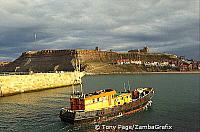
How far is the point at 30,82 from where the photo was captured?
7862 cm

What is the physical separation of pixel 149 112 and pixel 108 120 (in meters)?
9.09

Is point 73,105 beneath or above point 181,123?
above

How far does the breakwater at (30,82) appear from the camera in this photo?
68938 millimetres

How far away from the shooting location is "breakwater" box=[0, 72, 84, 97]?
226 ft

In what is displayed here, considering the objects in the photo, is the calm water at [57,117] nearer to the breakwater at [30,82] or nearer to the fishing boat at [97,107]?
the fishing boat at [97,107]

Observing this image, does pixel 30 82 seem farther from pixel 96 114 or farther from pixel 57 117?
pixel 96 114

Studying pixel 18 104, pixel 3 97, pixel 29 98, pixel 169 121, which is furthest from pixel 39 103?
pixel 169 121

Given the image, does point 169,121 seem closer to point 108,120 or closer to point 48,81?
point 108,120

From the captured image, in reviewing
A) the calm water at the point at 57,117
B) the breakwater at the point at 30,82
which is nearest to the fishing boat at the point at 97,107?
the calm water at the point at 57,117

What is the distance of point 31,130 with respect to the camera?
37781 mm

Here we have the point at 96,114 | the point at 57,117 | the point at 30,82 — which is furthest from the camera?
the point at 30,82

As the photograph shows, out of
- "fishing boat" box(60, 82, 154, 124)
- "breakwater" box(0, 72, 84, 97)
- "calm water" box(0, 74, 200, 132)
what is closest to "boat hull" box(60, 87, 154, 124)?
"fishing boat" box(60, 82, 154, 124)

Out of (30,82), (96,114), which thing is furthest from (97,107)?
(30,82)

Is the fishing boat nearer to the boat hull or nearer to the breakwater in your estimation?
the boat hull
